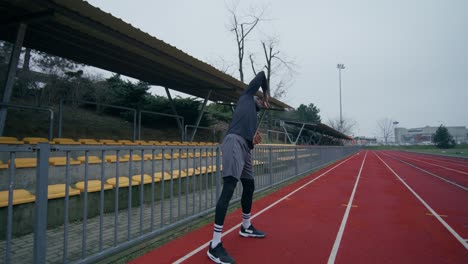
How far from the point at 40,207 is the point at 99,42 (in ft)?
18.1

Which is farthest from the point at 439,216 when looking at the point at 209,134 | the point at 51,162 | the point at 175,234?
the point at 209,134

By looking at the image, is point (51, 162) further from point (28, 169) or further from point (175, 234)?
point (175, 234)

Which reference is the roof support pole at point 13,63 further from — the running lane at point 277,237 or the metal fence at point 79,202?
the running lane at point 277,237

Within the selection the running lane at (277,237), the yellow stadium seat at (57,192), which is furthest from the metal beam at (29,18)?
the running lane at (277,237)

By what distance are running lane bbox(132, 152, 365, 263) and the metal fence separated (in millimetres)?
483

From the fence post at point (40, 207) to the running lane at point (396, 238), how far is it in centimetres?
294

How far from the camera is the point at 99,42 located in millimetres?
6867

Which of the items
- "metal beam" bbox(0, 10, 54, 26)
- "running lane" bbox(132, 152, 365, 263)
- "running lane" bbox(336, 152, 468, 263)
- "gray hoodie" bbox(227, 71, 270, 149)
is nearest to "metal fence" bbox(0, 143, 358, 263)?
"running lane" bbox(132, 152, 365, 263)

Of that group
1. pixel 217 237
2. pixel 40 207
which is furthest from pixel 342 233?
pixel 40 207

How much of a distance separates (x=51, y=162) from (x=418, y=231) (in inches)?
234

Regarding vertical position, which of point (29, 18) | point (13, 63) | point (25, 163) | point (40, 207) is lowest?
point (40, 207)

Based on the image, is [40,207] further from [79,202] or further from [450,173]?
[450,173]

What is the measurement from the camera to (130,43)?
6668 mm

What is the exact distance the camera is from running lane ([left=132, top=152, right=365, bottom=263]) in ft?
10.8
